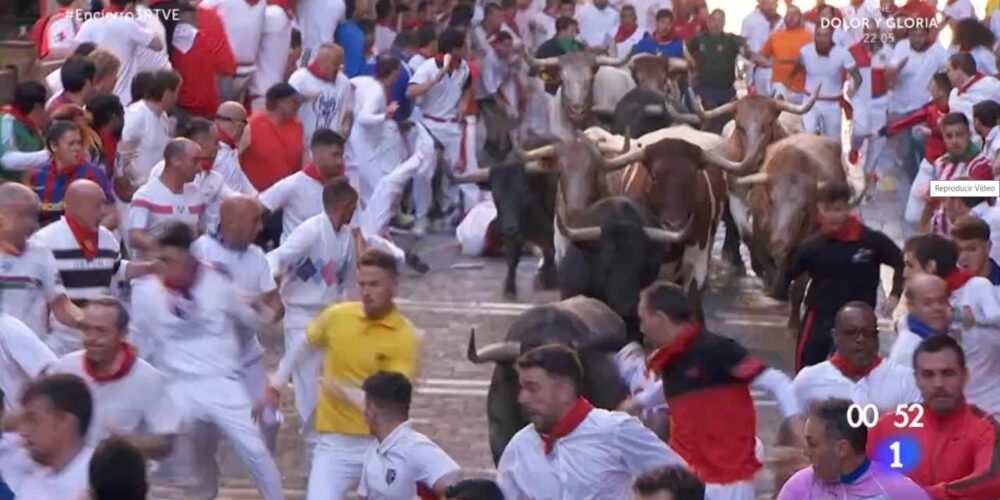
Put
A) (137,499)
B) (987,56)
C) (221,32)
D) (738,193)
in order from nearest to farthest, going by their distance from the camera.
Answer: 1. (137,499)
2. (738,193)
3. (221,32)
4. (987,56)

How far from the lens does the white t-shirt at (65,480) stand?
→ 26.9ft

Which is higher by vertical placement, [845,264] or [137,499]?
[137,499]

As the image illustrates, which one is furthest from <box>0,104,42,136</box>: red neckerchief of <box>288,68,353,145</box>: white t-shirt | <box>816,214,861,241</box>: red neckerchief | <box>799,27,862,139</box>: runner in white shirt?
<box>799,27,862,139</box>: runner in white shirt

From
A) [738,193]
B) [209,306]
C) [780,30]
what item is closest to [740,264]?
[738,193]

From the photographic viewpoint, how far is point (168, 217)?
44.2 ft

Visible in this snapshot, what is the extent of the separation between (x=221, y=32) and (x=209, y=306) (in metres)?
8.59

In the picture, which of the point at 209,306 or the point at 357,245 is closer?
the point at 209,306

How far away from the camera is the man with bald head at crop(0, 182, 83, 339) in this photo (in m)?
11.2

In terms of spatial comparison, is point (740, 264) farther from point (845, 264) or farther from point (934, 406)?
point (934, 406)

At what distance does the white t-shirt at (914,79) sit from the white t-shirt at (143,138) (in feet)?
33.9

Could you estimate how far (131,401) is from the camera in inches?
387

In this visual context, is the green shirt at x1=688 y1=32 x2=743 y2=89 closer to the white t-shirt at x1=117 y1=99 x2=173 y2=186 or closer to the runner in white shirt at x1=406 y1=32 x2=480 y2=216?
the runner in white shirt at x1=406 y1=32 x2=480 y2=216

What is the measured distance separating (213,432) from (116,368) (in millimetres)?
1391

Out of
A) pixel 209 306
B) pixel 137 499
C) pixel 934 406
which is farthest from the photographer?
pixel 209 306
